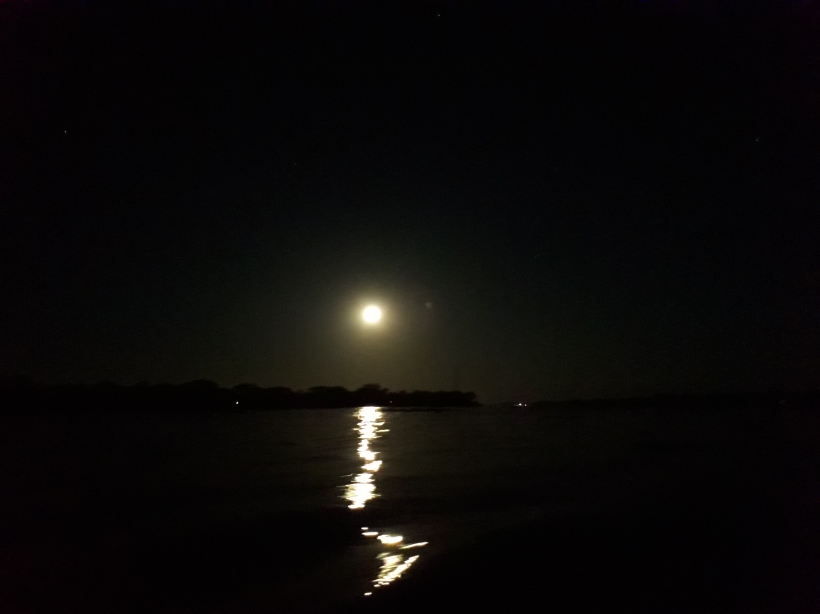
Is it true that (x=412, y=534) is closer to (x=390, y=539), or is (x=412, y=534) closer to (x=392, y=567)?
(x=390, y=539)

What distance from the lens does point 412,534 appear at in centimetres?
997

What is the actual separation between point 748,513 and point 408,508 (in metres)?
6.86

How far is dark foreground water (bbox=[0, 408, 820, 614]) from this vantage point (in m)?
7.48

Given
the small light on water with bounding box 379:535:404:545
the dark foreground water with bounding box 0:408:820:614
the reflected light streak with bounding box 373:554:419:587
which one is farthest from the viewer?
the small light on water with bounding box 379:535:404:545

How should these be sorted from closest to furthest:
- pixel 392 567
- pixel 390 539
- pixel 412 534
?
1. pixel 392 567
2. pixel 390 539
3. pixel 412 534

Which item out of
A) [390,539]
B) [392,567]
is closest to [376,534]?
[390,539]

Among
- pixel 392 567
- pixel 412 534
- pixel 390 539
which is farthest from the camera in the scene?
pixel 412 534

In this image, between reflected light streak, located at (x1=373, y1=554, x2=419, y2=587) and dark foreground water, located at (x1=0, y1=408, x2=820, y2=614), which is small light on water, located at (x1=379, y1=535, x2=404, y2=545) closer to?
dark foreground water, located at (x1=0, y1=408, x2=820, y2=614)

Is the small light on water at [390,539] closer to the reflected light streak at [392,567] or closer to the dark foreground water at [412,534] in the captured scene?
the dark foreground water at [412,534]

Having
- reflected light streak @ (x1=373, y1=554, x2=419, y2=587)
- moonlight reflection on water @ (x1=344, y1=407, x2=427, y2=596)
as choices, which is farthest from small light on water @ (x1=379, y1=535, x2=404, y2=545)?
reflected light streak @ (x1=373, y1=554, x2=419, y2=587)

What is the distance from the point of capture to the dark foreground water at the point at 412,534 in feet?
24.6

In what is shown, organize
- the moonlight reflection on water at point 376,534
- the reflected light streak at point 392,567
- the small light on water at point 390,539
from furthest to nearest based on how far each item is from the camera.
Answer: the small light on water at point 390,539
the moonlight reflection on water at point 376,534
the reflected light streak at point 392,567

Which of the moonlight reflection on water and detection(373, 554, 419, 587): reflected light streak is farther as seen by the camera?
the moonlight reflection on water

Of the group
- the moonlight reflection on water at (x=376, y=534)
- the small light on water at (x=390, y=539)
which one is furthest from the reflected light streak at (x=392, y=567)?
the small light on water at (x=390, y=539)
